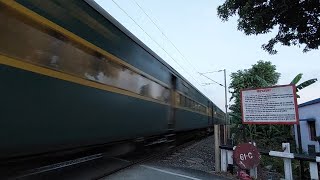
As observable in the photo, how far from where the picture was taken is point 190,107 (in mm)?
13320

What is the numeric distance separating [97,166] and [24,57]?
3.48 metres

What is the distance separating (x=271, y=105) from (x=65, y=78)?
5.07 m

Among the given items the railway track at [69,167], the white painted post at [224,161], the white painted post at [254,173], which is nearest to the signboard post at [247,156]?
the white painted post at [254,173]

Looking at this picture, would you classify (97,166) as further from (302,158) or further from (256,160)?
(302,158)

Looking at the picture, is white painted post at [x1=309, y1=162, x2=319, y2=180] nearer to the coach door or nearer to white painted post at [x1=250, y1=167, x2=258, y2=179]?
white painted post at [x1=250, y1=167, x2=258, y2=179]

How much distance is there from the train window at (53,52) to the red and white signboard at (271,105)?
3383mm

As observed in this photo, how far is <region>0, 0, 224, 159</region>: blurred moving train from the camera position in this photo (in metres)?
3.36

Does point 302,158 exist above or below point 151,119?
below

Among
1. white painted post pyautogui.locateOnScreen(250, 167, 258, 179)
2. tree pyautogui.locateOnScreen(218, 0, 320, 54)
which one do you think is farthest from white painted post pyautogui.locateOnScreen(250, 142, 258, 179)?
tree pyautogui.locateOnScreen(218, 0, 320, 54)

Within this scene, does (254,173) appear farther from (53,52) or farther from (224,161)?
(53,52)

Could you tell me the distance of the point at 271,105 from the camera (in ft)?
24.9

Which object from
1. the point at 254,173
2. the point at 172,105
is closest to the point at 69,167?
the point at 254,173

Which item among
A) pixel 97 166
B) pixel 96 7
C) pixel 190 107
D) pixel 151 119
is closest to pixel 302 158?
pixel 151 119

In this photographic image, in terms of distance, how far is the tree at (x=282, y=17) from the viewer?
882 centimetres
